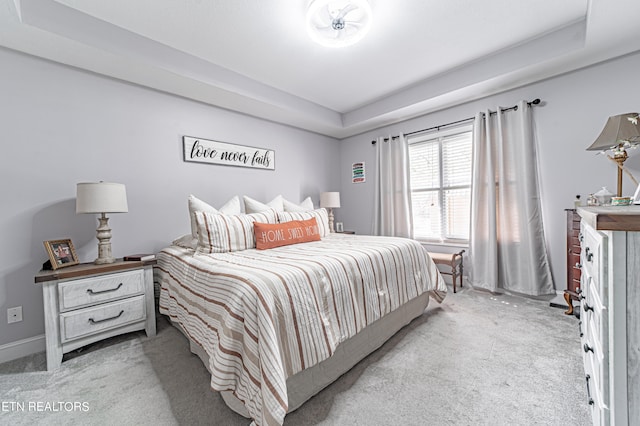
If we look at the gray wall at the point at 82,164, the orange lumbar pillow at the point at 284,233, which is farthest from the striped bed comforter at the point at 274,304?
the gray wall at the point at 82,164

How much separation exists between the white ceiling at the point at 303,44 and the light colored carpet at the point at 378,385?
234cm

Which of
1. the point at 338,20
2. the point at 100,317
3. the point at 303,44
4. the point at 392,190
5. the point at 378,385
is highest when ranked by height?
the point at 303,44

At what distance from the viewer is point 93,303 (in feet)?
6.35

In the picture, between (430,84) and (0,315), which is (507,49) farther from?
(0,315)

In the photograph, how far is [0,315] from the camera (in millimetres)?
1931

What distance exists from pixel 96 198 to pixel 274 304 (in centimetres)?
177

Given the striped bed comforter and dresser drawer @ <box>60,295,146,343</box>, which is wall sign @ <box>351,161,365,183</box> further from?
dresser drawer @ <box>60,295,146,343</box>

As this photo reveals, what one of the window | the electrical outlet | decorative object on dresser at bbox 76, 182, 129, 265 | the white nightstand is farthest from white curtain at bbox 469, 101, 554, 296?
the electrical outlet

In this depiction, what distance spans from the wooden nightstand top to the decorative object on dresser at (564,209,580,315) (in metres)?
3.67

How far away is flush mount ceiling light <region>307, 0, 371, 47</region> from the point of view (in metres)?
1.76

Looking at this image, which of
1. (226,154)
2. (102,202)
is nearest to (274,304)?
(102,202)

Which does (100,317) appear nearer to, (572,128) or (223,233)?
(223,233)

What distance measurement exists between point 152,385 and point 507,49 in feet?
13.2

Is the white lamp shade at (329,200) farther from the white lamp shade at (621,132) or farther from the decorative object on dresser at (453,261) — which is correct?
the white lamp shade at (621,132)
